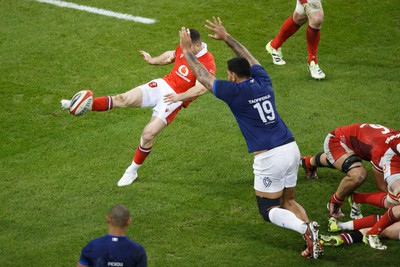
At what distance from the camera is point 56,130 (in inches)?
475

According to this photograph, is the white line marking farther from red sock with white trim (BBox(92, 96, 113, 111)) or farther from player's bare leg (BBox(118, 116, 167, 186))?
player's bare leg (BBox(118, 116, 167, 186))

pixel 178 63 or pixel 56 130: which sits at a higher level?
pixel 178 63

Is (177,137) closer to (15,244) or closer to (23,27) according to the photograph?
(15,244)

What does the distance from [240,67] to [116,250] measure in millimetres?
3103

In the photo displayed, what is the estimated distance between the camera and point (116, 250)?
6945 millimetres

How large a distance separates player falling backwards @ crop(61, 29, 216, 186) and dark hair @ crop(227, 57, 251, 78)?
5.03 ft

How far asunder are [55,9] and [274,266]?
883 cm

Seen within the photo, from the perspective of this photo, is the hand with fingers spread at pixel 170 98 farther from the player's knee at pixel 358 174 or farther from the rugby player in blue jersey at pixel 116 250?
the rugby player in blue jersey at pixel 116 250

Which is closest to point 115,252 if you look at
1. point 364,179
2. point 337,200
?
point 337,200

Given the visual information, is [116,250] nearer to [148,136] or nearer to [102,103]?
[148,136]

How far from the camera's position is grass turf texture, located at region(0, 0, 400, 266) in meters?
9.51

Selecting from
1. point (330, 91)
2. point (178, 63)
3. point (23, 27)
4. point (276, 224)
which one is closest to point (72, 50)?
point (23, 27)

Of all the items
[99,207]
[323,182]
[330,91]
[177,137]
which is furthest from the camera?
[330,91]

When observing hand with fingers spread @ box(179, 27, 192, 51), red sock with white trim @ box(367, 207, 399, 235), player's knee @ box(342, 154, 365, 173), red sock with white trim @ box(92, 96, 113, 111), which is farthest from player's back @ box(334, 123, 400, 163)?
red sock with white trim @ box(92, 96, 113, 111)
